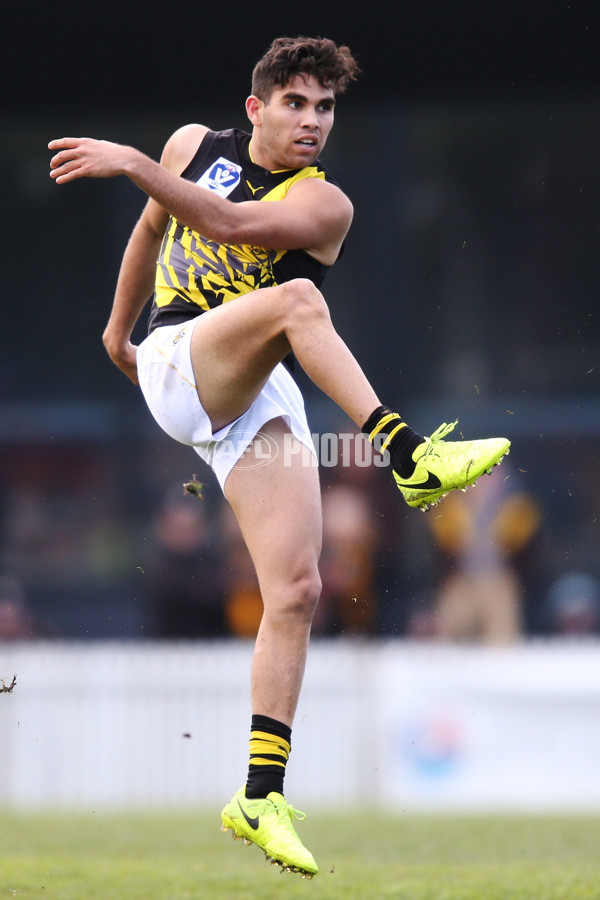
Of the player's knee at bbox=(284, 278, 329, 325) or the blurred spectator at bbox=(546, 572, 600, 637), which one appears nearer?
the player's knee at bbox=(284, 278, 329, 325)

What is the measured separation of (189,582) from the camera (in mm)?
10070

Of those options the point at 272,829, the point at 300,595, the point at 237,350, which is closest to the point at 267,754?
the point at 272,829

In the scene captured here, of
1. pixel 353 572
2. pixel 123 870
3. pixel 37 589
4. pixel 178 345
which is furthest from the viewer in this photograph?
pixel 37 589

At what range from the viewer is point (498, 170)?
44.6 feet

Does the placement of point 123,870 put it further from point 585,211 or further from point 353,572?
point 585,211

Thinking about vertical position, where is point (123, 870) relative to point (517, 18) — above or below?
→ below

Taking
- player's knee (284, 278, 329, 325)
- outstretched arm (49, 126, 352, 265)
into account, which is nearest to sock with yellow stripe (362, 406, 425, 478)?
player's knee (284, 278, 329, 325)

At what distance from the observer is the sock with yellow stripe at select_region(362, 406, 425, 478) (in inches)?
159

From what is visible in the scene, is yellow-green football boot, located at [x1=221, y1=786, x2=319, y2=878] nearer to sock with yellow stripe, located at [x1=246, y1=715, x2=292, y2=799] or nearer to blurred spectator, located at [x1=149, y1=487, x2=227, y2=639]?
sock with yellow stripe, located at [x1=246, y1=715, x2=292, y2=799]

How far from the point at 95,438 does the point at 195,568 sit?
167 inches

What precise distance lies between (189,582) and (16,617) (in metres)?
2.58

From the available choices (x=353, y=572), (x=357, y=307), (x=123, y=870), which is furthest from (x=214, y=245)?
(x=357, y=307)

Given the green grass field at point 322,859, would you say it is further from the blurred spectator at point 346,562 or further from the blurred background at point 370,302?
the blurred background at point 370,302

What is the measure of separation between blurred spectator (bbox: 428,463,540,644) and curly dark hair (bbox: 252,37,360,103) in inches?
228
